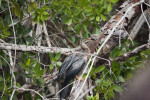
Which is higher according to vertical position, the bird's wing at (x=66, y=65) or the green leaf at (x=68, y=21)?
the green leaf at (x=68, y=21)

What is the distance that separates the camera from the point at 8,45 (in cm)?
149

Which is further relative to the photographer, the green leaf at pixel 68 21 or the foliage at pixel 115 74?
the green leaf at pixel 68 21

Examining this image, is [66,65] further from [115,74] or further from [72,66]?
[115,74]

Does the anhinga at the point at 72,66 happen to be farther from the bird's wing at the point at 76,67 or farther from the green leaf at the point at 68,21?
the green leaf at the point at 68,21

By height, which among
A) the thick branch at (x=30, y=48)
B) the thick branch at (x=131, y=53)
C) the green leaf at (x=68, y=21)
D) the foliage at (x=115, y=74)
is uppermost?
the green leaf at (x=68, y=21)

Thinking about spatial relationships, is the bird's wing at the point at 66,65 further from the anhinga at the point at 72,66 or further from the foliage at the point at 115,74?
the foliage at the point at 115,74

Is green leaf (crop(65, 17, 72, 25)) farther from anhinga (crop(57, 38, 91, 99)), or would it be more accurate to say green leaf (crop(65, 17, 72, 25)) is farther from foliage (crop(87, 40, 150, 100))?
foliage (crop(87, 40, 150, 100))

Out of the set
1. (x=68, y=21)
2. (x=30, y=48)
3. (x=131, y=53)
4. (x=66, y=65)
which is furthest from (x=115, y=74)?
(x=30, y=48)

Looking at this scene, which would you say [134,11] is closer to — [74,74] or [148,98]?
[74,74]

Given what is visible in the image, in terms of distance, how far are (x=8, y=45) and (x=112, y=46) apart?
0.67 metres

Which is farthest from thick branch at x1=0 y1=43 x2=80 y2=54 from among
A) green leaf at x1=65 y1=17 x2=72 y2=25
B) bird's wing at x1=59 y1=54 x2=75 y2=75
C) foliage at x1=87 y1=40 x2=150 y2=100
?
foliage at x1=87 y1=40 x2=150 y2=100

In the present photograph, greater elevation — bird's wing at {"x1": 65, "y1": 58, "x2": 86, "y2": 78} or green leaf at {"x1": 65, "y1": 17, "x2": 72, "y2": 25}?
green leaf at {"x1": 65, "y1": 17, "x2": 72, "y2": 25}

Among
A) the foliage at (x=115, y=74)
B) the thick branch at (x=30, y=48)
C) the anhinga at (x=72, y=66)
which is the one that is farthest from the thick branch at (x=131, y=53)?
the thick branch at (x=30, y=48)

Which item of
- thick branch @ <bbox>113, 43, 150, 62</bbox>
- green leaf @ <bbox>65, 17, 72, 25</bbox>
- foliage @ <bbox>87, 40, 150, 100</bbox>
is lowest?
foliage @ <bbox>87, 40, 150, 100</bbox>
